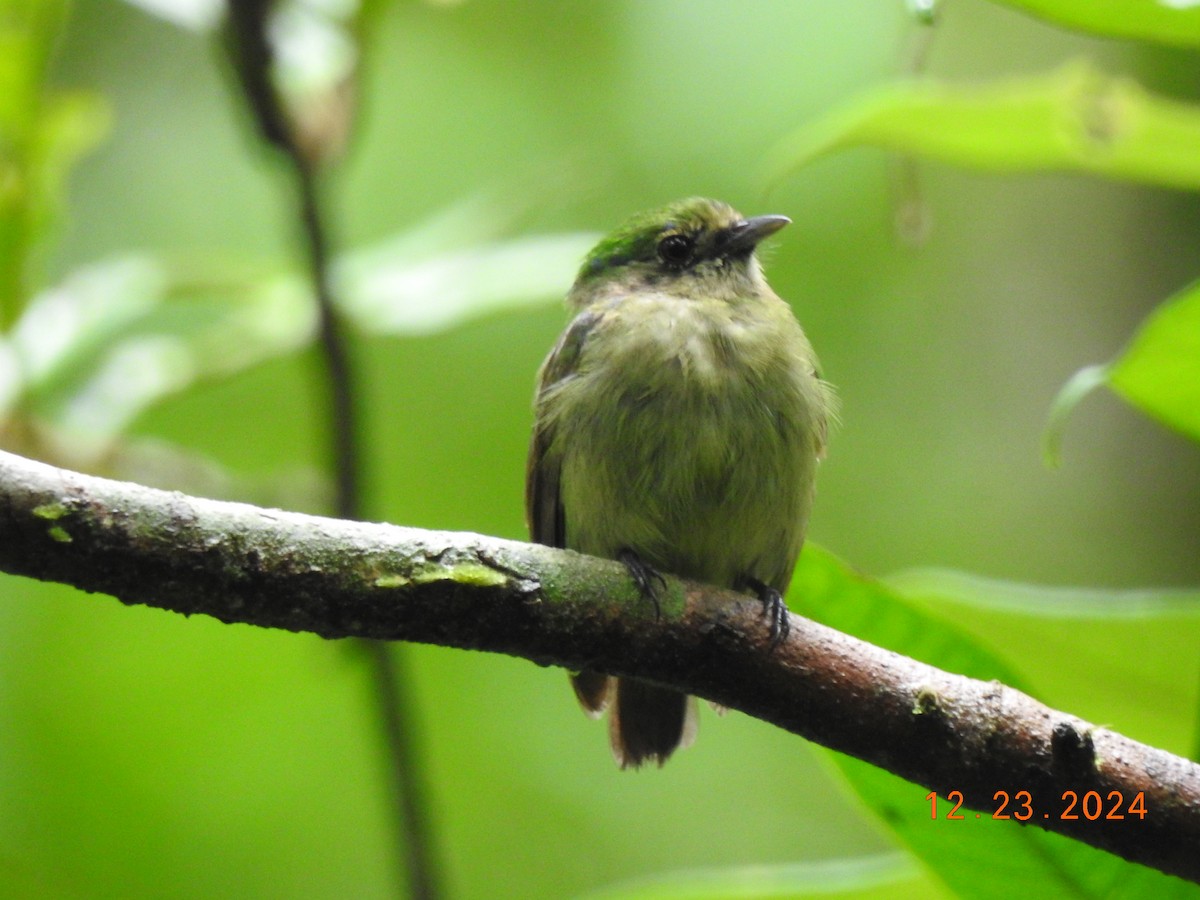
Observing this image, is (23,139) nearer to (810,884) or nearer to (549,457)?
(549,457)

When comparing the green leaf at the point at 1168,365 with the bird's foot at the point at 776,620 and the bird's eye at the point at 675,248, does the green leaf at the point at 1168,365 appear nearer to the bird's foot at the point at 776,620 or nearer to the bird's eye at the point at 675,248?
the bird's foot at the point at 776,620

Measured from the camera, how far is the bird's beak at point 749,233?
3.14 m

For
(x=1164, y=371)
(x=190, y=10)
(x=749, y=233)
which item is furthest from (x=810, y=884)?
(x=190, y=10)

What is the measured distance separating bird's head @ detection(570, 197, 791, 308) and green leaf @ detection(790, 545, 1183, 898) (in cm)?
119

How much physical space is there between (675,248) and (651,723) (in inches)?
43.8

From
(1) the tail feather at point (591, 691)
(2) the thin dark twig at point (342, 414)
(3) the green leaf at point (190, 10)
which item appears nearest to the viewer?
(2) the thin dark twig at point (342, 414)

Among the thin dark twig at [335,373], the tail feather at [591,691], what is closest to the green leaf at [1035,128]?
the thin dark twig at [335,373]

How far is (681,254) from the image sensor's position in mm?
3213

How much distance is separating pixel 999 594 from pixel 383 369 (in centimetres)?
370

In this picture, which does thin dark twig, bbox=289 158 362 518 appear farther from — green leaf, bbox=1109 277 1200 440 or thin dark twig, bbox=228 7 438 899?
green leaf, bbox=1109 277 1200 440

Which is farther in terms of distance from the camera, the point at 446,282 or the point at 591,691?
the point at 446,282

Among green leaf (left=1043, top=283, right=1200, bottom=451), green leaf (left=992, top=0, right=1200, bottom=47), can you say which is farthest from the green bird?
green leaf (left=992, top=0, right=1200, bottom=47)

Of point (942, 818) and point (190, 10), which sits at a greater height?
point (190, 10)
